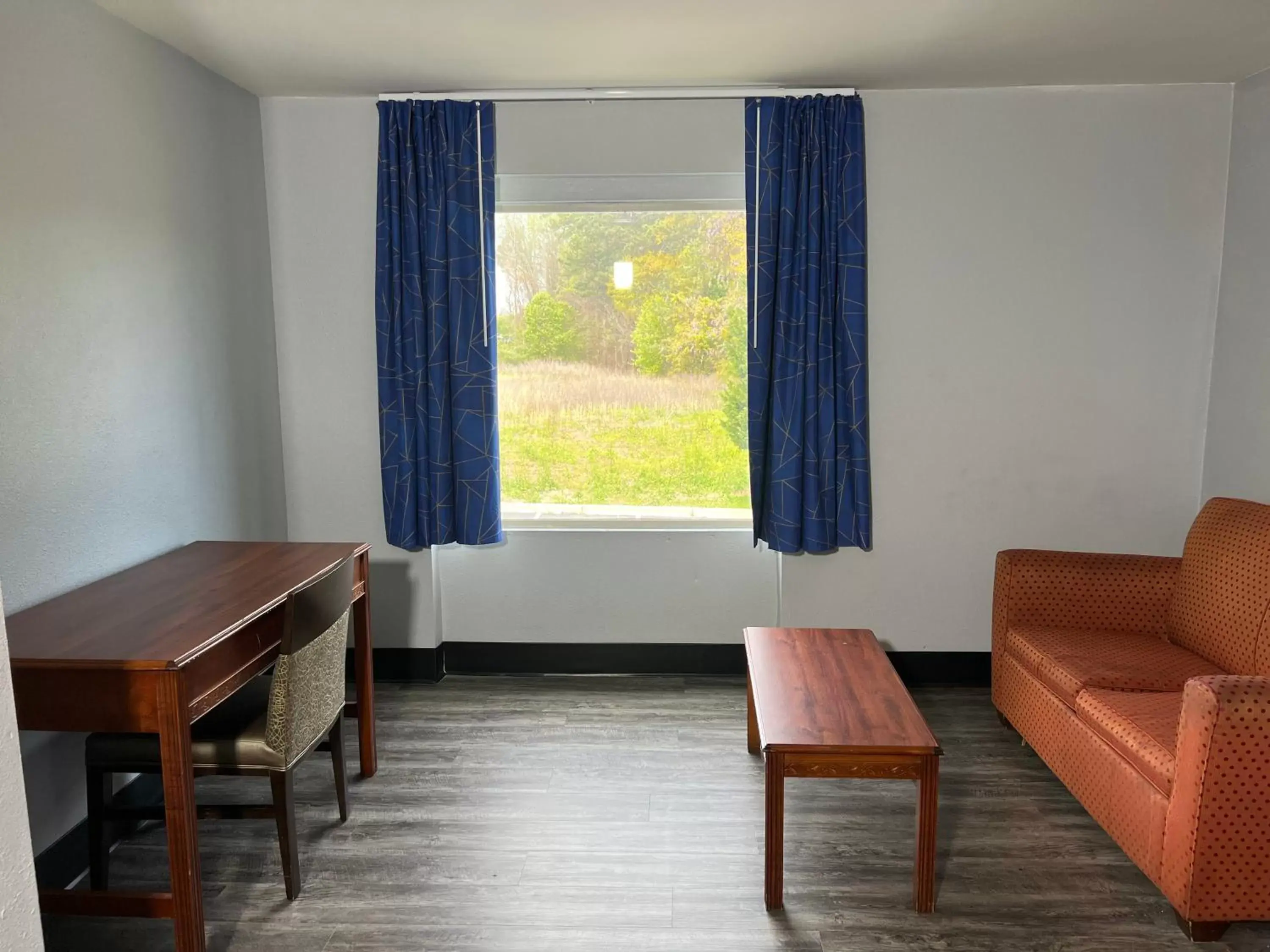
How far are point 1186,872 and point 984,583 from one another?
5.67ft

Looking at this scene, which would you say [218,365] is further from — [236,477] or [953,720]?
[953,720]

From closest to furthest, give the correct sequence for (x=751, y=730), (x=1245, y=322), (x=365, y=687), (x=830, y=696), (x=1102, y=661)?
(x=830, y=696) < (x=1102, y=661) < (x=365, y=687) < (x=751, y=730) < (x=1245, y=322)

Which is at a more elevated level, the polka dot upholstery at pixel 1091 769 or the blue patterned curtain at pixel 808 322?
the blue patterned curtain at pixel 808 322

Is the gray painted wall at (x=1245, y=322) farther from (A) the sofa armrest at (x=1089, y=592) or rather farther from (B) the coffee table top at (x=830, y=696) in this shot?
(B) the coffee table top at (x=830, y=696)

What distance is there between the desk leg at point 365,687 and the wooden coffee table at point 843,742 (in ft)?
4.28

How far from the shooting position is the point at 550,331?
3.88 meters

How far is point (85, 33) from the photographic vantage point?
255 centimetres

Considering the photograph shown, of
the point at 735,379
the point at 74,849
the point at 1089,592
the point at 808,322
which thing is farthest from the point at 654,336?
the point at 74,849

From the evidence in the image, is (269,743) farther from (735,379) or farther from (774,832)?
(735,379)

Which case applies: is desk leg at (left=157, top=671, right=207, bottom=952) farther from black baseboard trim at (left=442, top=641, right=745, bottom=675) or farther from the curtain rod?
the curtain rod

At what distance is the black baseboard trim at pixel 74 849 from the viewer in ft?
7.81

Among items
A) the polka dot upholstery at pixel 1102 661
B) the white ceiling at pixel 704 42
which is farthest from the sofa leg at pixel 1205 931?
the white ceiling at pixel 704 42

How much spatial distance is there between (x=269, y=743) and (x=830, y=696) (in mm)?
1511

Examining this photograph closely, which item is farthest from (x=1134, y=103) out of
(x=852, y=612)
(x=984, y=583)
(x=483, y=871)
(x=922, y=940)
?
(x=483, y=871)
